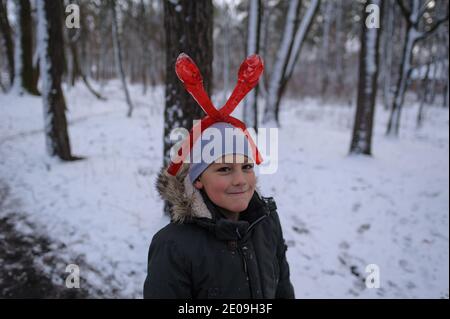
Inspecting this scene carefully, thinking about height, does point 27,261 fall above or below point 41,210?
below

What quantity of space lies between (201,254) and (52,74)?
5295mm

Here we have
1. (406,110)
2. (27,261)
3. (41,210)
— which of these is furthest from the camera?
(406,110)

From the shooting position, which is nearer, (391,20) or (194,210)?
(194,210)

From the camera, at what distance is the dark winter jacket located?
1.42m

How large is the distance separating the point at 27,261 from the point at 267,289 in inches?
105

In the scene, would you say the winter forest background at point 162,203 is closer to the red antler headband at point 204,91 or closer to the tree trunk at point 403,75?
the tree trunk at point 403,75

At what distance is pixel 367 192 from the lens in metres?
5.68

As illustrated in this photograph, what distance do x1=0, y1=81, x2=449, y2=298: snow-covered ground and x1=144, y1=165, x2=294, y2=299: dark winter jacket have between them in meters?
1.81

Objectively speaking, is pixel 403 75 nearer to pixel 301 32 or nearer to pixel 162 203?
pixel 301 32

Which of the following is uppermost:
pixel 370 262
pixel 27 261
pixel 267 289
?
pixel 267 289

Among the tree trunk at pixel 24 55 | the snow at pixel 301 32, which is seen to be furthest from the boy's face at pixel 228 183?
the tree trunk at pixel 24 55

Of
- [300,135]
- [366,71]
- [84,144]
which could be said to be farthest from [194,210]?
[300,135]
